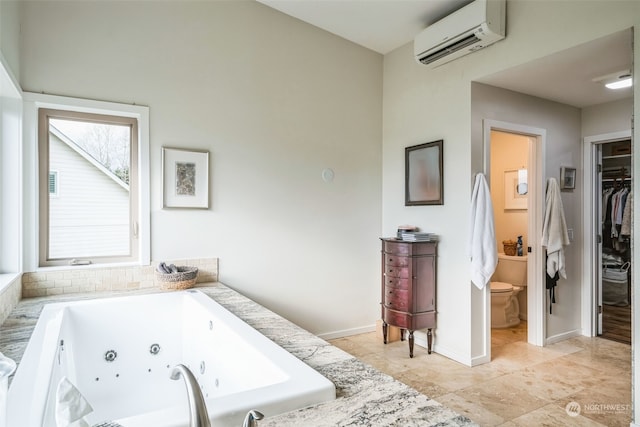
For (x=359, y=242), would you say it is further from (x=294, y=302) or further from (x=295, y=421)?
(x=295, y=421)

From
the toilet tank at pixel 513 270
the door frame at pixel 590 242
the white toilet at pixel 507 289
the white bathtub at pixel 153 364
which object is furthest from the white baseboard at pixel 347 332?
the door frame at pixel 590 242

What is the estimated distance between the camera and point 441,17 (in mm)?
3250

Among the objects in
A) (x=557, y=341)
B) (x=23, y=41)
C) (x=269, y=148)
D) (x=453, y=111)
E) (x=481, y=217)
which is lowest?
(x=557, y=341)

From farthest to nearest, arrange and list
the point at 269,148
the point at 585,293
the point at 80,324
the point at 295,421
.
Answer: the point at 585,293
the point at 269,148
the point at 80,324
the point at 295,421

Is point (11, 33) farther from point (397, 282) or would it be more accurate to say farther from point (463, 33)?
point (397, 282)

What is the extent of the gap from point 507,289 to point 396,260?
4.95 feet

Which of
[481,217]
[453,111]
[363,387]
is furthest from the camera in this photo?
[453,111]

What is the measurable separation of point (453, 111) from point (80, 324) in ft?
10.5

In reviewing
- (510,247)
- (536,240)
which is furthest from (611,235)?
(536,240)

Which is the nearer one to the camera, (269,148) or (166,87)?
(166,87)

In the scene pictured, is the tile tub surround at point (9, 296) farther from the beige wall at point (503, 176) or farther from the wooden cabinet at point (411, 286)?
the beige wall at point (503, 176)

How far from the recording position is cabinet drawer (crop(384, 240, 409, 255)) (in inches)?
133

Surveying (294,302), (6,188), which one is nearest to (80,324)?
(6,188)

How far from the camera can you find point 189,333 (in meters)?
2.67
